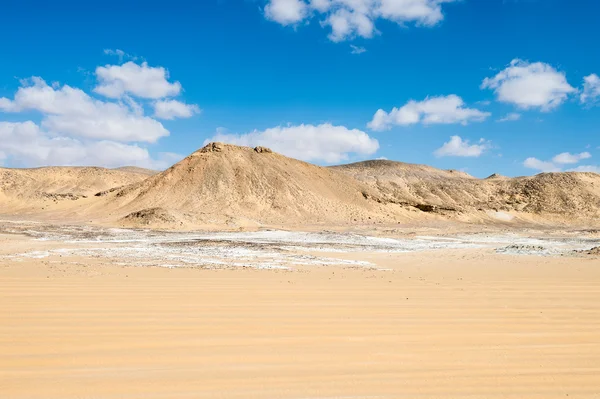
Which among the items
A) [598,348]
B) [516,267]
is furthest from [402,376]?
[516,267]

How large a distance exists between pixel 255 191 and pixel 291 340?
165ft

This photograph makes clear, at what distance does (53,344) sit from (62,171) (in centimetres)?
9241

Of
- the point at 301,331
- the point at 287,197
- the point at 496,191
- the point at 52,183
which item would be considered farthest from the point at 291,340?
the point at 52,183

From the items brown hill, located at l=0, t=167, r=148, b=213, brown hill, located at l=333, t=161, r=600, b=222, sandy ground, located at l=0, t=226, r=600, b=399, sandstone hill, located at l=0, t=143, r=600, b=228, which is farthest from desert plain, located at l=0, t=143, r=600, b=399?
brown hill, located at l=0, t=167, r=148, b=213

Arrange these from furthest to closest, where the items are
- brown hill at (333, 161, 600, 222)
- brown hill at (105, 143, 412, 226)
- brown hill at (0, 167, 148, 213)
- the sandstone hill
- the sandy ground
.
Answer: brown hill at (0, 167, 148, 213)
brown hill at (333, 161, 600, 222)
brown hill at (105, 143, 412, 226)
the sandstone hill
the sandy ground

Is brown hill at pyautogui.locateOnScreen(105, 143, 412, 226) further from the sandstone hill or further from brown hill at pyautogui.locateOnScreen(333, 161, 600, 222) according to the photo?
brown hill at pyautogui.locateOnScreen(333, 161, 600, 222)

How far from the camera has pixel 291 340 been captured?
14.3 feet

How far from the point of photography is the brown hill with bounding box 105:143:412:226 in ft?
164

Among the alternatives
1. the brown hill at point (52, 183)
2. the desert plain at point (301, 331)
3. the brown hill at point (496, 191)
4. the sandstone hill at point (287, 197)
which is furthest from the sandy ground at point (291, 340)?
the brown hill at point (52, 183)

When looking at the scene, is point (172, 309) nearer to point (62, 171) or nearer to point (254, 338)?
point (254, 338)

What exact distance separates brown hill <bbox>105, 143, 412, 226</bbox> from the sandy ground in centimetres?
3965

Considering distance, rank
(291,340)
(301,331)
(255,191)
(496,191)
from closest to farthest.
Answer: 1. (291,340)
2. (301,331)
3. (255,191)
4. (496,191)

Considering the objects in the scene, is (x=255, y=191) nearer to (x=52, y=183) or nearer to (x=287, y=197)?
(x=287, y=197)

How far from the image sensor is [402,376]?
353 centimetres
